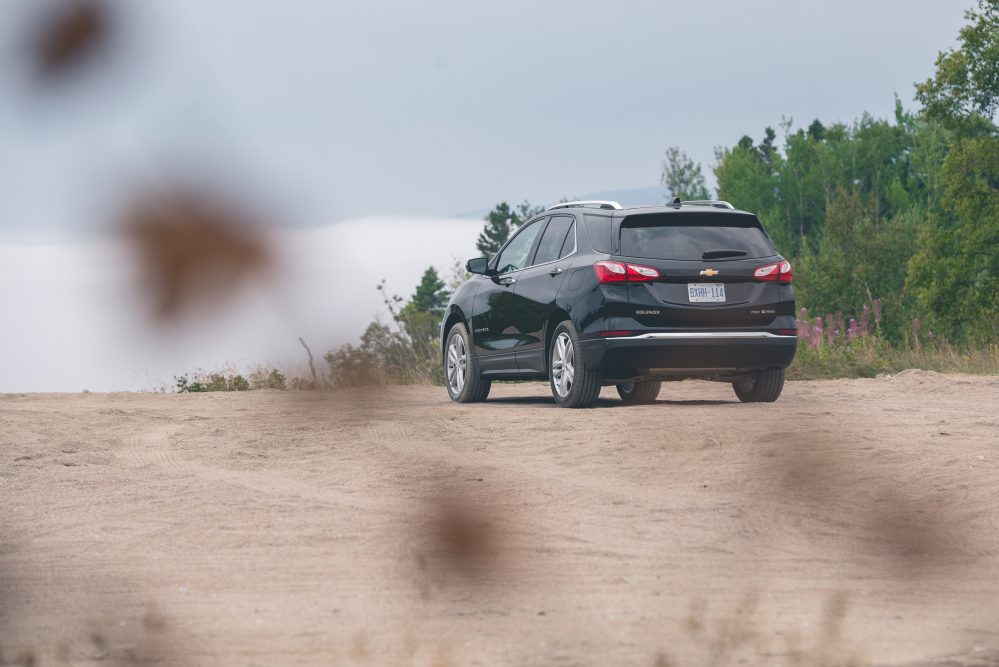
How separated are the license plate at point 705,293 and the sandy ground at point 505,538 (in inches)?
40.9

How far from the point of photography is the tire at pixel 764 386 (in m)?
12.5

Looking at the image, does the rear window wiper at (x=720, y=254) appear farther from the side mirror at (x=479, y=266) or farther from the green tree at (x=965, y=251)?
the green tree at (x=965, y=251)

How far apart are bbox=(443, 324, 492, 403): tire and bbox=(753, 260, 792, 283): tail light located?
3.97 metres

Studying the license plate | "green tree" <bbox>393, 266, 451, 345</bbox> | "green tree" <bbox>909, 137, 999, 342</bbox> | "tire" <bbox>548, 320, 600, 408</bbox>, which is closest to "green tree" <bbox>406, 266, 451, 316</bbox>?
"green tree" <bbox>393, 266, 451, 345</bbox>

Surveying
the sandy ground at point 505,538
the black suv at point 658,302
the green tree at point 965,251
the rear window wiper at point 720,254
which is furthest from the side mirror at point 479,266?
the green tree at point 965,251

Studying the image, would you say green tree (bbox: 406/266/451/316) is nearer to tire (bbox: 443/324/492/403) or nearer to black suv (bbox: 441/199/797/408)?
black suv (bbox: 441/199/797/408)

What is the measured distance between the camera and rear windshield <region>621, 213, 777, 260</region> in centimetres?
1177

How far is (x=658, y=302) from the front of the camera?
11.4 m

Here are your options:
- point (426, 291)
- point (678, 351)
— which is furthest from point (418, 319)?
point (678, 351)

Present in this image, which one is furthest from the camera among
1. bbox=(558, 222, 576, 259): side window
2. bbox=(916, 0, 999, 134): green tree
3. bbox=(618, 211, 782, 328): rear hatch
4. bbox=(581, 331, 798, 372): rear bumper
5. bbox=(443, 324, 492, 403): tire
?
bbox=(916, 0, 999, 134): green tree

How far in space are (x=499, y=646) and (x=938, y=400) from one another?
34.6ft

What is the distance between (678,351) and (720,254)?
3.67 ft

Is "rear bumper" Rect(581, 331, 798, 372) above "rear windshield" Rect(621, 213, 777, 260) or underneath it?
underneath

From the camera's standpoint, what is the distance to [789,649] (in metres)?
4.06
